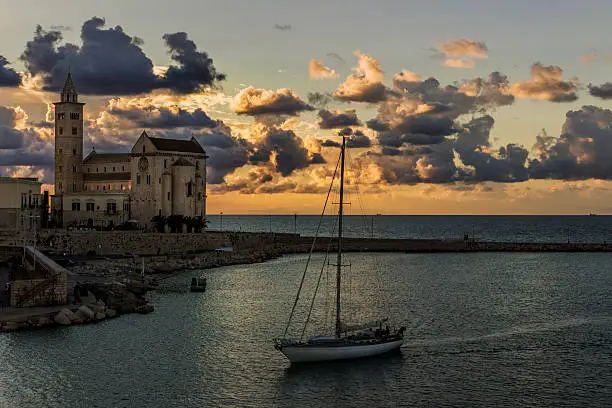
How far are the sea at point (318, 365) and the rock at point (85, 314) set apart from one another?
1193 millimetres

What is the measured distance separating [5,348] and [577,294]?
64.9m

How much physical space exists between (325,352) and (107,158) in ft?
362

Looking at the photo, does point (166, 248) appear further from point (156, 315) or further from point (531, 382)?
point (531, 382)

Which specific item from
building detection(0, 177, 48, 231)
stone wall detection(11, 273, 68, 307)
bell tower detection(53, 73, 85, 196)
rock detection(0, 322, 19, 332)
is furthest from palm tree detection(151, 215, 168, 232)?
rock detection(0, 322, 19, 332)

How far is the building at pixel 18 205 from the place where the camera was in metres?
126

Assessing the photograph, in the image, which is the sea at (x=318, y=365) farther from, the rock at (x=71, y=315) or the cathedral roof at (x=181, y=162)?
the cathedral roof at (x=181, y=162)

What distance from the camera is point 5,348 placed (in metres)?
49.7

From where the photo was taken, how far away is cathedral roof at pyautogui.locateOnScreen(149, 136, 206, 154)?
135 metres

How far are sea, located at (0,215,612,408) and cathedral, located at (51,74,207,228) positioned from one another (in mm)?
51166

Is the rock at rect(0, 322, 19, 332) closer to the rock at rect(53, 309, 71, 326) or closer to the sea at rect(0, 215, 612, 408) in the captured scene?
the sea at rect(0, 215, 612, 408)

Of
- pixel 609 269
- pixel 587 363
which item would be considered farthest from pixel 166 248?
pixel 587 363

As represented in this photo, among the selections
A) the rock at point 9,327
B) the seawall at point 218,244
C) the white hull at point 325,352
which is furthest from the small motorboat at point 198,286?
the white hull at point 325,352

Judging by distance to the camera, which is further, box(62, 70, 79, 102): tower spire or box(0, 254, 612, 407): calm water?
box(62, 70, 79, 102): tower spire

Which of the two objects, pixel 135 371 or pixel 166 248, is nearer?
pixel 135 371
